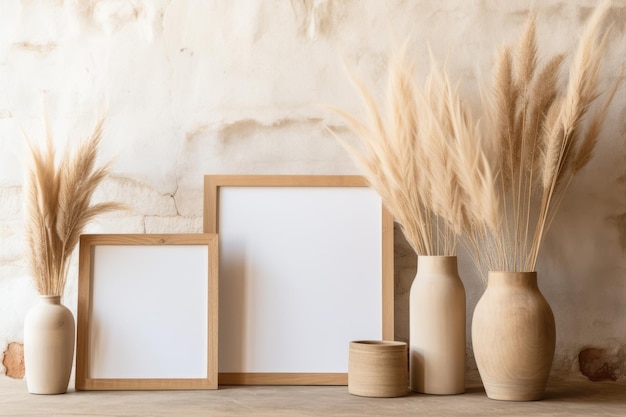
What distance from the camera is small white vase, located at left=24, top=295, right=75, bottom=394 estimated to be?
53.2 inches

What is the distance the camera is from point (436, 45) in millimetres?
1604

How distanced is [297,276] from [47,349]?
1.66 ft

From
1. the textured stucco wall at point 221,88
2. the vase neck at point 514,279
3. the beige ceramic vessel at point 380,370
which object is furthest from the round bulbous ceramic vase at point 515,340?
the textured stucco wall at point 221,88

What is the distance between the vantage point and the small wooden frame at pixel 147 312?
4.62 ft

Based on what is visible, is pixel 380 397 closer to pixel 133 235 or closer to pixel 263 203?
pixel 263 203

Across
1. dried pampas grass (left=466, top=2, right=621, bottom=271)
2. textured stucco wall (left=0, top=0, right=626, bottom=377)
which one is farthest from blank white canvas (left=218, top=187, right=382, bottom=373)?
dried pampas grass (left=466, top=2, right=621, bottom=271)

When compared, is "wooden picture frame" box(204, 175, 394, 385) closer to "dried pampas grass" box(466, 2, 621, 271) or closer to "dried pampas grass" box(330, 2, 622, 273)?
"dried pampas grass" box(330, 2, 622, 273)

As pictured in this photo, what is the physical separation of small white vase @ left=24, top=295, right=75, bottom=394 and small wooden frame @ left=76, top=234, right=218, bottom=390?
1.8 inches

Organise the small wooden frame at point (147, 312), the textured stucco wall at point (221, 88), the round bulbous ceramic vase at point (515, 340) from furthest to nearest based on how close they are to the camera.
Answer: the textured stucco wall at point (221, 88) → the small wooden frame at point (147, 312) → the round bulbous ceramic vase at point (515, 340)

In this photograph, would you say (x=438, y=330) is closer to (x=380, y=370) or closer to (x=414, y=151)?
(x=380, y=370)

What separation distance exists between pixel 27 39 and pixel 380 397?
111cm

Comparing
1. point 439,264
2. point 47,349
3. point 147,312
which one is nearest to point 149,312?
point 147,312

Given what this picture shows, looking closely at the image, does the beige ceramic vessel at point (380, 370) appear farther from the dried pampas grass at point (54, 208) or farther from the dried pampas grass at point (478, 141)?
the dried pampas grass at point (54, 208)

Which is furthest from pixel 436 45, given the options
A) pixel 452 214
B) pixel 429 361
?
pixel 429 361
